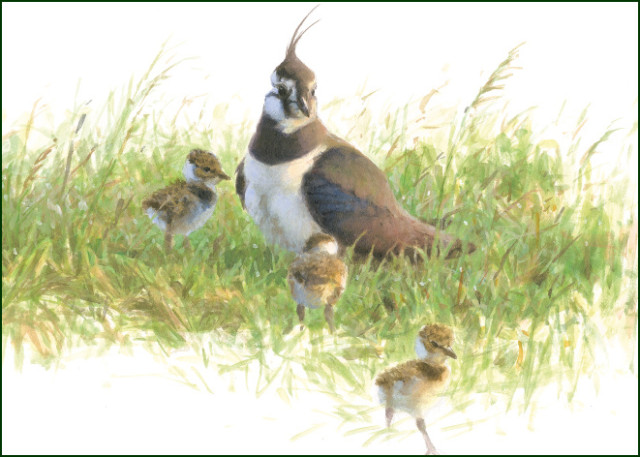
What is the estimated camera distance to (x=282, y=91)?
20.0ft

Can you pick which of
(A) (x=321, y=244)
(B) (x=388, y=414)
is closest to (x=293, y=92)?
(A) (x=321, y=244)

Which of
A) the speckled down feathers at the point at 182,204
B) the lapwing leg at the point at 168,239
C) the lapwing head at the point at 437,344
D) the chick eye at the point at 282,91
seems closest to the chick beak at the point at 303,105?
the chick eye at the point at 282,91

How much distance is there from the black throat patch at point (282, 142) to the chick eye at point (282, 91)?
19cm

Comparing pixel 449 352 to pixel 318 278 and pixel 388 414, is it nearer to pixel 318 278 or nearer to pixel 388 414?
pixel 388 414

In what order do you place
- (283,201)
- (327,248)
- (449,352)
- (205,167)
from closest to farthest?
(449,352) → (327,248) → (283,201) → (205,167)

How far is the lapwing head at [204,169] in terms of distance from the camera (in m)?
6.49

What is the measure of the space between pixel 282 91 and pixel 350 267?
3.85 ft

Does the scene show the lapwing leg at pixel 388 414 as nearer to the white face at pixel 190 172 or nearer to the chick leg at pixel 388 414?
the chick leg at pixel 388 414

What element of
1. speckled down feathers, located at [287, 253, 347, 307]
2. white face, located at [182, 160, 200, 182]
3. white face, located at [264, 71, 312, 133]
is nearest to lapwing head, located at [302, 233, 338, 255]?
speckled down feathers, located at [287, 253, 347, 307]

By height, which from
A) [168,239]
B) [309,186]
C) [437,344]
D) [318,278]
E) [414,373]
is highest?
[309,186]

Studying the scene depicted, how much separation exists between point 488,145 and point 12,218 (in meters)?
3.70

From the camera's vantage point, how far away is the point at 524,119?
8.02 metres

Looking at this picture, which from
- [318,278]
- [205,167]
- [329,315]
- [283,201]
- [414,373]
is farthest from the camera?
[205,167]

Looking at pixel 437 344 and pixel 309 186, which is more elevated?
pixel 309 186
